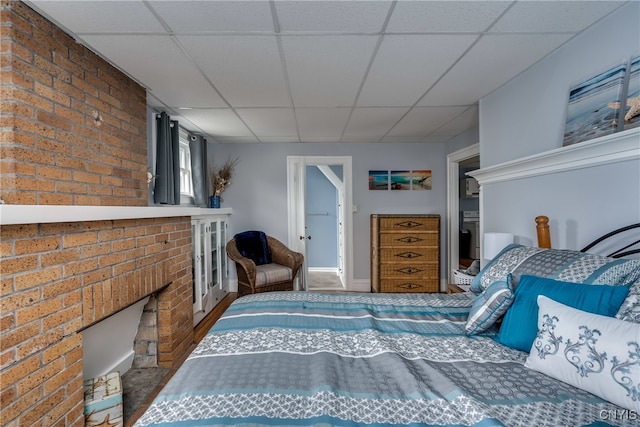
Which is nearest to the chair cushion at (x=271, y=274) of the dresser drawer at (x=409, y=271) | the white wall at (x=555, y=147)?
the dresser drawer at (x=409, y=271)

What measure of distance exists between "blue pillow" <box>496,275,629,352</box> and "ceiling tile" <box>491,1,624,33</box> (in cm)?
135

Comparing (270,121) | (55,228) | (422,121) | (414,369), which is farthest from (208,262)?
(422,121)

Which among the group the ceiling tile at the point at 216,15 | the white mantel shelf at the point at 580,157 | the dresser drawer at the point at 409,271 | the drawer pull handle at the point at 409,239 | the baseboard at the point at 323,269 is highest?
the ceiling tile at the point at 216,15

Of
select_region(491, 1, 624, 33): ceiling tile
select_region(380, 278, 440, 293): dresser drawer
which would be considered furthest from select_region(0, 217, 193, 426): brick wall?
select_region(380, 278, 440, 293): dresser drawer

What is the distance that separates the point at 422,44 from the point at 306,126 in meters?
1.88

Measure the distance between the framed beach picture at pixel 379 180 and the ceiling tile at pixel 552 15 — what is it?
2.82 meters

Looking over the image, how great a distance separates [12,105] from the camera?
133cm

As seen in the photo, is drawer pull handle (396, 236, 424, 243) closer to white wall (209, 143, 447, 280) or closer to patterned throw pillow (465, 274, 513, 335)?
white wall (209, 143, 447, 280)

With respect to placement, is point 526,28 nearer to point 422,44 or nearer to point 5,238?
point 422,44

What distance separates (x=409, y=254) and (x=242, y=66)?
10.1 ft

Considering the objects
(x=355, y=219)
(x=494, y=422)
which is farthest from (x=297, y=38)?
(x=355, y=219)

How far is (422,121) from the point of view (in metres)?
3.29

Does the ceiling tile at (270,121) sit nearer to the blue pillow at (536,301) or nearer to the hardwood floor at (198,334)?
the hardwood floor at (198,334)

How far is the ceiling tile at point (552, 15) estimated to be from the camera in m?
1.42
